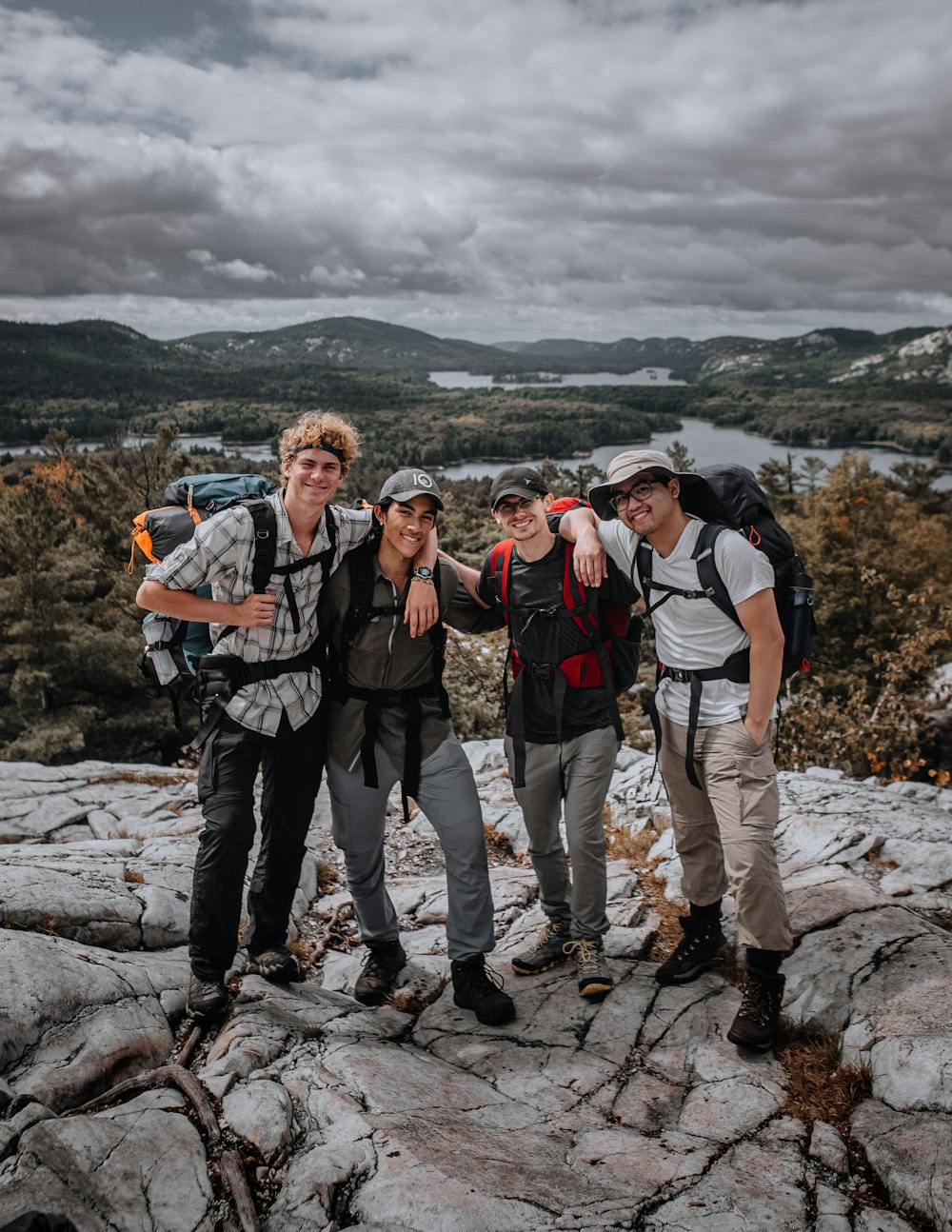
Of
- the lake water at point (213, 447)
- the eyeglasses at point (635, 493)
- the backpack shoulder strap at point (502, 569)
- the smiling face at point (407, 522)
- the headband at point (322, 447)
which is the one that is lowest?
the backpack shoulder strap at point (502, 569)

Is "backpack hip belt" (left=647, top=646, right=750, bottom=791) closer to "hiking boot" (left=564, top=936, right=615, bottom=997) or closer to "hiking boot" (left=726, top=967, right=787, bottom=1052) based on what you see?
"hiking boot" (left=726, top=967, right=787, bottom=1052)

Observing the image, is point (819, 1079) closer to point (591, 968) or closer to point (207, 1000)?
point (591, 968)

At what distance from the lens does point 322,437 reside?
4.28 metres

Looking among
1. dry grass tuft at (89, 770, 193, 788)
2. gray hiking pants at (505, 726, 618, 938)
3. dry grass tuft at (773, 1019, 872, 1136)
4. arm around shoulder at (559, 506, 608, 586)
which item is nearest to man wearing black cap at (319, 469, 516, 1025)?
gray hiking pants at (505, 726, 618, 938)

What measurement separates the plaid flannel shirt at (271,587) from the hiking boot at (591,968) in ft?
8.09

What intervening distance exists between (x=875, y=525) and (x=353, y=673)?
111 feet

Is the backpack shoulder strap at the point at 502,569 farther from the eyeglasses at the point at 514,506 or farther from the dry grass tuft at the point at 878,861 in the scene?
the dry grass tuft at the point at 878,861

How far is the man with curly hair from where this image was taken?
13.6 ft

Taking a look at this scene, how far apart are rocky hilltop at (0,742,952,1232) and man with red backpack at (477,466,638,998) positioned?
820 millimetres

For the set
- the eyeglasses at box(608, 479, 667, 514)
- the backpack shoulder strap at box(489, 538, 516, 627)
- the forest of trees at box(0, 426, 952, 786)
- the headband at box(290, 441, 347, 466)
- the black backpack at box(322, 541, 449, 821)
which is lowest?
the forest of trees at box(0, 426, 952, 786)

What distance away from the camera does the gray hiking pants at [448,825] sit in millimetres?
4629

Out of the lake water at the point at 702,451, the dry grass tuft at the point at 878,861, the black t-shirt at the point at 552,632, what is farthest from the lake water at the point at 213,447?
the black t-shirt at the point at 552,632

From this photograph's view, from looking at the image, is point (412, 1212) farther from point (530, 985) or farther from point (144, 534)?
point (144, 534)

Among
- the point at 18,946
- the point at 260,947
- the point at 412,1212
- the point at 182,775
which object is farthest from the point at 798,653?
the point at 182,775
